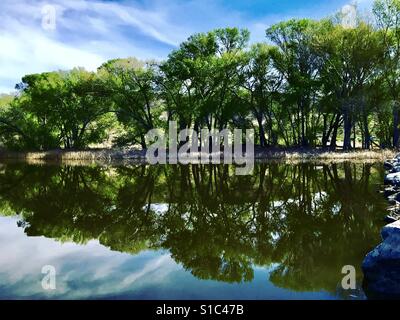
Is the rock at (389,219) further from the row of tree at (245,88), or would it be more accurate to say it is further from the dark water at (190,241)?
the row of tree at (245,88)

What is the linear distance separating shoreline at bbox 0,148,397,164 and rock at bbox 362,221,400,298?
31.2 meters

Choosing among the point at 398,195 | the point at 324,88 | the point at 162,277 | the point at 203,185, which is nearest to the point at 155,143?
the point at 324,88

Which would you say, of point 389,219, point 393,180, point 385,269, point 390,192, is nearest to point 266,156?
point 393,180

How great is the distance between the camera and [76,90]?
55.6 metres

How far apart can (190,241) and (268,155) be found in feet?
108

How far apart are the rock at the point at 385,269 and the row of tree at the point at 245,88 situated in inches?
1463

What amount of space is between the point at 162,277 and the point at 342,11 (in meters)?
42.1

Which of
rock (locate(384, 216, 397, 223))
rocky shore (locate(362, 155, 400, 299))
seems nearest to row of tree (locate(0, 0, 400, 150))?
rock (locate(384, 216, 397, 223))

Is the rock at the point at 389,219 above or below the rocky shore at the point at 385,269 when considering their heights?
above

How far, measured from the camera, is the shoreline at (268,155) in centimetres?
3825

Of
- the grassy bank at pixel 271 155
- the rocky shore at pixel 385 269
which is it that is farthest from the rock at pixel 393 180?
the grassy bank at pixel 271 155

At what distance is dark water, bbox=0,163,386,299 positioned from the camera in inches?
267

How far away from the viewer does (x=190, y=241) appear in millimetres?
9484
